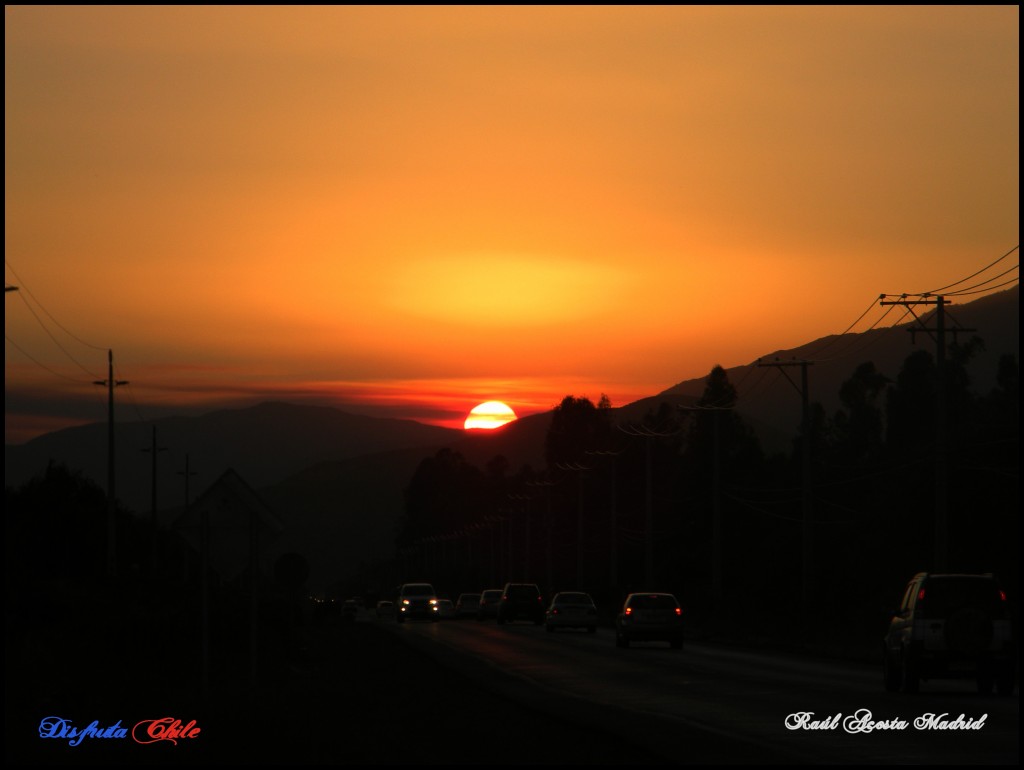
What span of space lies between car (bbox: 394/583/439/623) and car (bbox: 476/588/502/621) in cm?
277

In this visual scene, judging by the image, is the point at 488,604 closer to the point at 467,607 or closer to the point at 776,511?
the point at 467,607

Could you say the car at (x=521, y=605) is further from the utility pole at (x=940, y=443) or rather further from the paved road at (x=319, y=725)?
the paved road at (x=319, y=725)

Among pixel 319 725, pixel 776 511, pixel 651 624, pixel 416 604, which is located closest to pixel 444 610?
pixel 416 604

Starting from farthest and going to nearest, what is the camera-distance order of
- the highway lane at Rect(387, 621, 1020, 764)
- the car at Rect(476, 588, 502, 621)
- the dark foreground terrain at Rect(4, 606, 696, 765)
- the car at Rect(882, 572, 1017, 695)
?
1. the car at Rect(476, 588, 502, 621)
2. the car at Rect(882, 572, 1017, 695)
3. the highway lane at Rect(387, 621, 1020, 764)
4. the dark foreground terrain at Rect(4, 606, 696, 765)

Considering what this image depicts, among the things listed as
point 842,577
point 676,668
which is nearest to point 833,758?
point 676,668

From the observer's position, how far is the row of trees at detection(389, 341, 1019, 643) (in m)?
68.9

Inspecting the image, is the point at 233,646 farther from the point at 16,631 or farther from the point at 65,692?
the point at 65,692

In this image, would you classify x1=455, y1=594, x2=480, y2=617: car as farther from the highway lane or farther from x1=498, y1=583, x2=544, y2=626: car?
the highway lane

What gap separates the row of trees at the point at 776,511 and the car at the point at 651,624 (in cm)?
720

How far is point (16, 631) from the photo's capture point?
37.2 m

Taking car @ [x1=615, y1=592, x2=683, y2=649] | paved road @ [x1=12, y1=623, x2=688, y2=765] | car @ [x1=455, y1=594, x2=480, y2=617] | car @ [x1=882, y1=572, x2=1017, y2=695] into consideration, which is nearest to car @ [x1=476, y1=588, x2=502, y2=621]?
car @ [x1=455, y1=594, x2=480, y2=617]

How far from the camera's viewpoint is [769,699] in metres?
24.8

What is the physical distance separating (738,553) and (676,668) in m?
105

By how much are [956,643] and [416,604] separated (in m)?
58.1
